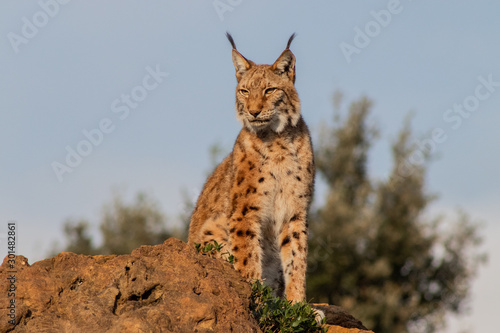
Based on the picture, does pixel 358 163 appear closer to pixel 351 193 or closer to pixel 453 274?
pixel 351 193

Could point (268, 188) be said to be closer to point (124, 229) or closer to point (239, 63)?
point (239, 63)

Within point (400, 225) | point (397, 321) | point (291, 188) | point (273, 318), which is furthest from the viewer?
point (400, 225)

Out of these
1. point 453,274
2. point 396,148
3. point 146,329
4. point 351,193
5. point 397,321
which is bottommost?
point 146,329

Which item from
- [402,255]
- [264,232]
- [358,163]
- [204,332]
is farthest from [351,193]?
[204,332]

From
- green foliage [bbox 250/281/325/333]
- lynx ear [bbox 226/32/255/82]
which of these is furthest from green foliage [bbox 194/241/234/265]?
lynx ear [bbox 226/32/255/82]

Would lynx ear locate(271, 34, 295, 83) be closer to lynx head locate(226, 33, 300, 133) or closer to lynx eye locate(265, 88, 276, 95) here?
lynx head locate(226, 33, 300, 133)

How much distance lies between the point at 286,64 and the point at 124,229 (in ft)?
66.9

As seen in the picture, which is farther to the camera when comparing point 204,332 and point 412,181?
point 412,181

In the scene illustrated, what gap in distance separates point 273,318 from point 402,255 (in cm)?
1930

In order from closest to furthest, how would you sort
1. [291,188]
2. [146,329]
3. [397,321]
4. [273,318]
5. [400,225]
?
[146,329]
[273,318]
[291,188]
[397,321]
[400,225]

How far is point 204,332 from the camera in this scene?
5.99m

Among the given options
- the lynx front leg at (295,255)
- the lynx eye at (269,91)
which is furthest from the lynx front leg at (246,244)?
the lynx eye at (269,91)

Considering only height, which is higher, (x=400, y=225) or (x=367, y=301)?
(x=400, y=225)

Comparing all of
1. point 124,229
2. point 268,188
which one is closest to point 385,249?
point 124,229
